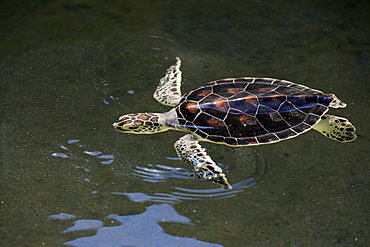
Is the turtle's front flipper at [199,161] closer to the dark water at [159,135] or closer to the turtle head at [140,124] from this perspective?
the dark water at [159,135]

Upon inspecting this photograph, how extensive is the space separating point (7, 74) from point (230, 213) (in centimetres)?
402

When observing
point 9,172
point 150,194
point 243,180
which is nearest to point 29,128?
point 9,172

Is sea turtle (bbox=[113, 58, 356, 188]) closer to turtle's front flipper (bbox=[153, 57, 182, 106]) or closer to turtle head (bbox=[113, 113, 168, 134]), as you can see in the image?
turtle head (bbox=[113, 113, 168, 134])

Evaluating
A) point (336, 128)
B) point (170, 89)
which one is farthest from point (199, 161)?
point (336, 128)

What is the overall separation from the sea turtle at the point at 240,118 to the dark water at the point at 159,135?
169 mm

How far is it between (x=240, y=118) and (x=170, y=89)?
3.86ft

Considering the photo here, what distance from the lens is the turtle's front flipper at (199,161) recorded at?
13.9ft

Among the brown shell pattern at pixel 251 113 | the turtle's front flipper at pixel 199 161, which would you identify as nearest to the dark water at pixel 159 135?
the turtle's front flipper at pixel 199 161

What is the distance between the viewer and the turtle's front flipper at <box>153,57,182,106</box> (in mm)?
5306

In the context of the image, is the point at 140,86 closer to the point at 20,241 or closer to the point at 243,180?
the point at 243,180

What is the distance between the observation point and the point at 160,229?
12.6ft

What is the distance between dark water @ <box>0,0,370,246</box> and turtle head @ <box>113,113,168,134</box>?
10cm

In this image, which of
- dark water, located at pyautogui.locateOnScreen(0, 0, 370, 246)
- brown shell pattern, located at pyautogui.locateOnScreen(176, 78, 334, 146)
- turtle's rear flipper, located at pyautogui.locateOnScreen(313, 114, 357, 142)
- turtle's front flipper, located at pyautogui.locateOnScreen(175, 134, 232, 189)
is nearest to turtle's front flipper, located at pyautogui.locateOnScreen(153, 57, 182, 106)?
dark water, located at pyautogui.locateOnScreen(0, 0, 370, 246)

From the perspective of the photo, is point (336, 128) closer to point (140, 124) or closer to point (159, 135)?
point (159, 135)
